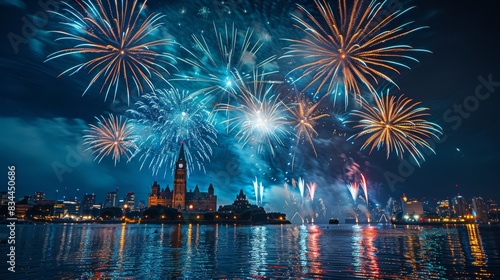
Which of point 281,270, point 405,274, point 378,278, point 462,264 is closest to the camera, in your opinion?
point 378,278

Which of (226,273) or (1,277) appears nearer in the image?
(1,277)

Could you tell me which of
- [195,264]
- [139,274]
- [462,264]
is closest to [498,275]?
[462,264]

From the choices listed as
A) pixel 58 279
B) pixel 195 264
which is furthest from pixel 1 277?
pixel 195 264

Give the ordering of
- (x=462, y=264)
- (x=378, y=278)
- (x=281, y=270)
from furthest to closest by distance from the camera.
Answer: (x=462, y=264) < (x=281, y=270) < (x=378, y=278)

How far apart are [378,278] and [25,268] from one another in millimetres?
31920

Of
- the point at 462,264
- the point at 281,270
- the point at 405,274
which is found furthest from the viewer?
the point at 462,264

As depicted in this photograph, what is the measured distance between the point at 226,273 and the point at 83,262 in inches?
680

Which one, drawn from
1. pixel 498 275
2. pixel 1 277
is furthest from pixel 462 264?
pixel 1 277

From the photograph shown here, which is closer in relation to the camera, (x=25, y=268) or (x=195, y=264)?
(x=25, y=268)

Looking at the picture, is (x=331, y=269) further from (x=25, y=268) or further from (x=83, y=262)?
(x=25, y=268)

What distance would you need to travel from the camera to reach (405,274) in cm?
2652

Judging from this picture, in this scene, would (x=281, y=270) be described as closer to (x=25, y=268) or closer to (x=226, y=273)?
(x=226, y=273)

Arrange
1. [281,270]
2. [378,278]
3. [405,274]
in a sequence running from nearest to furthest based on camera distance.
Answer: [378,278], [405,274], [281,270]

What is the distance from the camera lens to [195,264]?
32.7m
